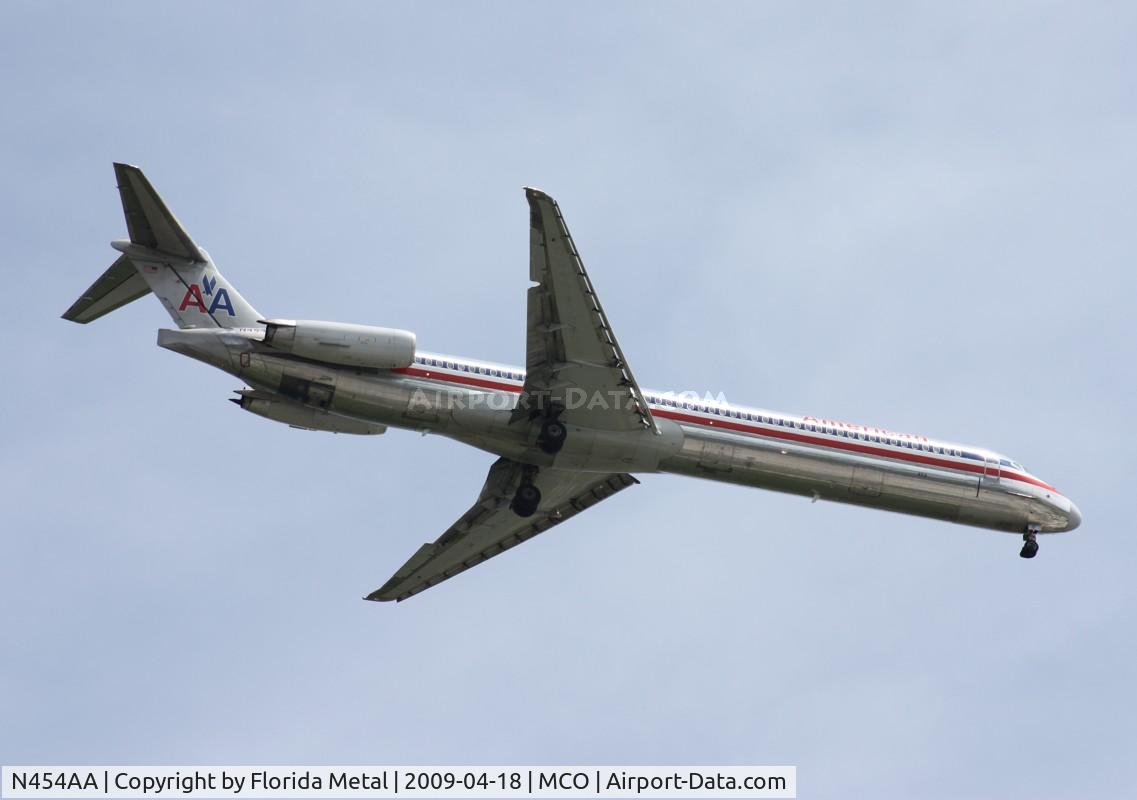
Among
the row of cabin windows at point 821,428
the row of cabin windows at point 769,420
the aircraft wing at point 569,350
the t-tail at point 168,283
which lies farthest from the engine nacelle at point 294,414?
the row of cabin windows at point 821,428

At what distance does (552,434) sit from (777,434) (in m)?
5.75

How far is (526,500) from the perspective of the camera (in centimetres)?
3856

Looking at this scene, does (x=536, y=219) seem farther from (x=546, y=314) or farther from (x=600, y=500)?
(x=600, y=500)

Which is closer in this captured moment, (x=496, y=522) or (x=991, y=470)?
(x=991, y=470)

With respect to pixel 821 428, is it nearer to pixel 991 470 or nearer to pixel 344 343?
pixel 991 470

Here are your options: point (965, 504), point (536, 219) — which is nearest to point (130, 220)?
point (536, 219)

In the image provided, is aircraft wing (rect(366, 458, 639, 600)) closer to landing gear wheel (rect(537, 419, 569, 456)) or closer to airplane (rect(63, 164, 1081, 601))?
airplane (rect(63, 164, 1081, 601))

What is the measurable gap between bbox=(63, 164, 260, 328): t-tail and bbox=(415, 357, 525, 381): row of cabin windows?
409 centimetres

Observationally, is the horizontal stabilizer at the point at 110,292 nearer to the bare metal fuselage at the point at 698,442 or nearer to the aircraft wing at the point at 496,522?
the bare metal fuselage at the point at 698,442

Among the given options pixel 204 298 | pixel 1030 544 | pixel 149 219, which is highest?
pixel 149 219

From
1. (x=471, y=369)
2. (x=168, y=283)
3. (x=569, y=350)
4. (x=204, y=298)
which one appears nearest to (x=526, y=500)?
(x=471, y=369)

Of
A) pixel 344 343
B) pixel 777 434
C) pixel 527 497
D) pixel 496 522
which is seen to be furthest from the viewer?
pixel 496 522

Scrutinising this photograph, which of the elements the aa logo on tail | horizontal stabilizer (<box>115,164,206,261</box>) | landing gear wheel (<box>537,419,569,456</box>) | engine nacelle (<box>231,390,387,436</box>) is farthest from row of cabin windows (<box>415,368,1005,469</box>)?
horizontal stabilizer (<box>115,164,206,261</box>)

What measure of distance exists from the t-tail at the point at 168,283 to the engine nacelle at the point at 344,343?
4.57 ft
